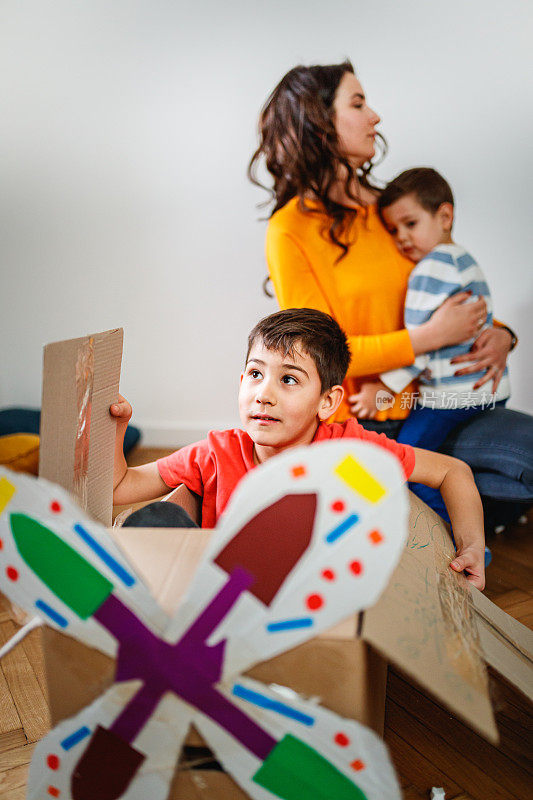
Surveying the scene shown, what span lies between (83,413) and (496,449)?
0.81m

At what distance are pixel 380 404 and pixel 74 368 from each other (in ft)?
2.30

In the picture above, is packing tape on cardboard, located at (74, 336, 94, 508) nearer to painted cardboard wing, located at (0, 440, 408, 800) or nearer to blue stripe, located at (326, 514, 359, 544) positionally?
painted cardboard wing, located at (0, 440, 408, 800)

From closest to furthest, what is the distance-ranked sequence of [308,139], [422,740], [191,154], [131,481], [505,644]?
[505,644] → [422,740] → [131,481] → [308,139] → [191,154]

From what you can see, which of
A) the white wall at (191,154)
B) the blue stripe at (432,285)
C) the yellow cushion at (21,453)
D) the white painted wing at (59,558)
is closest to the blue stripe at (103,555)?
the white painted wing at (59,558)

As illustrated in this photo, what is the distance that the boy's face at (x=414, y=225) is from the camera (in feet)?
3.89

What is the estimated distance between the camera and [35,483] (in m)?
0.48

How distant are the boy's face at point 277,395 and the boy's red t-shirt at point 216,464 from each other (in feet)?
0.18

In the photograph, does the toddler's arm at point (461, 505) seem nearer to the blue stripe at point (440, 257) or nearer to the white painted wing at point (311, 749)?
the white painted wing at point (311, 749)

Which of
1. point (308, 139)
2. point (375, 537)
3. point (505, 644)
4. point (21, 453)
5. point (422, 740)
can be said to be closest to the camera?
point (375, 537)

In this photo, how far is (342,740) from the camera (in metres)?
0.46

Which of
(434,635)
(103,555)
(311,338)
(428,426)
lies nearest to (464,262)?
(428,426)

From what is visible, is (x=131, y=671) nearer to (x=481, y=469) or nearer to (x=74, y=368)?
(x=74, y=368)

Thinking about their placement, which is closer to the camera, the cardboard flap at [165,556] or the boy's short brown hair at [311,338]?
the cardboard flap at [165,556]

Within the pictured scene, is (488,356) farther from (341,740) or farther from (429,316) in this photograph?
(341,740)
